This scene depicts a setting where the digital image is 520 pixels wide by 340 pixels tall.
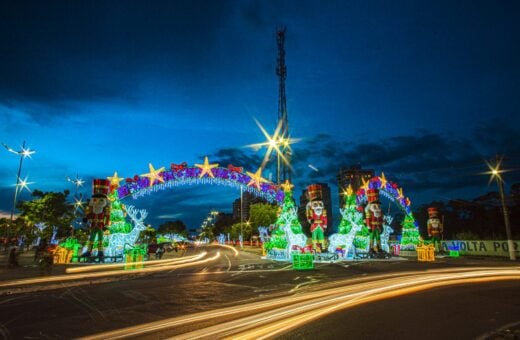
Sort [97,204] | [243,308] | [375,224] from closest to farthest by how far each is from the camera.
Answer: [243,308], [97,204], [375,224]

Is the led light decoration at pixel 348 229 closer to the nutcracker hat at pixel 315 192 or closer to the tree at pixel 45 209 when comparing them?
the nutcracker hat at pixel 315 192

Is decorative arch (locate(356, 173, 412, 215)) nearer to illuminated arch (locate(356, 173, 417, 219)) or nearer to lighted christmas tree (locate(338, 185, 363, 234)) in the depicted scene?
illuminated arch (locate(356, 173, 417, 219))

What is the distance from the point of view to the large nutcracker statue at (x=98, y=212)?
78.1ft

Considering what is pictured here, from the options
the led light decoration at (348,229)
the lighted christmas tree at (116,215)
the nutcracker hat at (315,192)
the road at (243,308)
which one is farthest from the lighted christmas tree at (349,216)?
the lighted christmas tree at (116,215)

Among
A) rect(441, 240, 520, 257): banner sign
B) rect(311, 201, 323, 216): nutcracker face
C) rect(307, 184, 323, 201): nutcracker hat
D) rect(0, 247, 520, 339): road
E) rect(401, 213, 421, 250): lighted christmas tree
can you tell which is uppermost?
rect(307, 184, 323, 201): nutcracker hat

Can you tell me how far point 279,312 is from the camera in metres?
7.37

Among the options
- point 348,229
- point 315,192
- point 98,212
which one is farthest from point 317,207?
point 98,212

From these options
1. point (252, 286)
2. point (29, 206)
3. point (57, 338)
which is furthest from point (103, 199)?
point (57, 338)

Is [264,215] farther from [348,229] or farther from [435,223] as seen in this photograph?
[435,223]

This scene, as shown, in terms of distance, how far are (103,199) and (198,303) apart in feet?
59.3

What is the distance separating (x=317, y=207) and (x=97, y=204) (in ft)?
52.0

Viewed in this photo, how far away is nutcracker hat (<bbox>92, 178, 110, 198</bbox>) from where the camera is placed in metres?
24.0

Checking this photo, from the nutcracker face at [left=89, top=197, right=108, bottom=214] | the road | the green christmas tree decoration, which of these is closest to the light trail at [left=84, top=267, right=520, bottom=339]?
the road

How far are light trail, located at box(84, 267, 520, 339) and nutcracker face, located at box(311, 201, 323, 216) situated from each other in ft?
42.1
